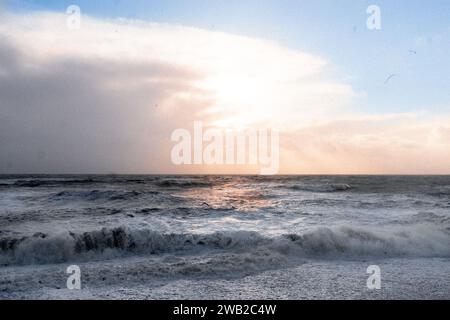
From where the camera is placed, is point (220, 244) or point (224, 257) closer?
point (224, 257)

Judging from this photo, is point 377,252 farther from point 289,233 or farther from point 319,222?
point 319,222

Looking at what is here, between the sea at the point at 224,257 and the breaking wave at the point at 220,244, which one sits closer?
the sea at the point at 224,257

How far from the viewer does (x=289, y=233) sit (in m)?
12.4

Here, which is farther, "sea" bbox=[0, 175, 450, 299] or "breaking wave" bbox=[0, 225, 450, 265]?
"breaking wave" bbox=[0, 225, 450, 265]

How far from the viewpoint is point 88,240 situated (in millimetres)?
11359

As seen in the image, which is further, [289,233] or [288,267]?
[289,233]

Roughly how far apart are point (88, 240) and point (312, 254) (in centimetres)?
678

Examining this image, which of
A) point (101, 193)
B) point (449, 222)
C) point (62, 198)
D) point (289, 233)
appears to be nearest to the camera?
point (289, 233)

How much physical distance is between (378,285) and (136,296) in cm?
495

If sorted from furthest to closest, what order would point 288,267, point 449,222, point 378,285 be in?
point 449,222 → point 288,267 → point 378,285
